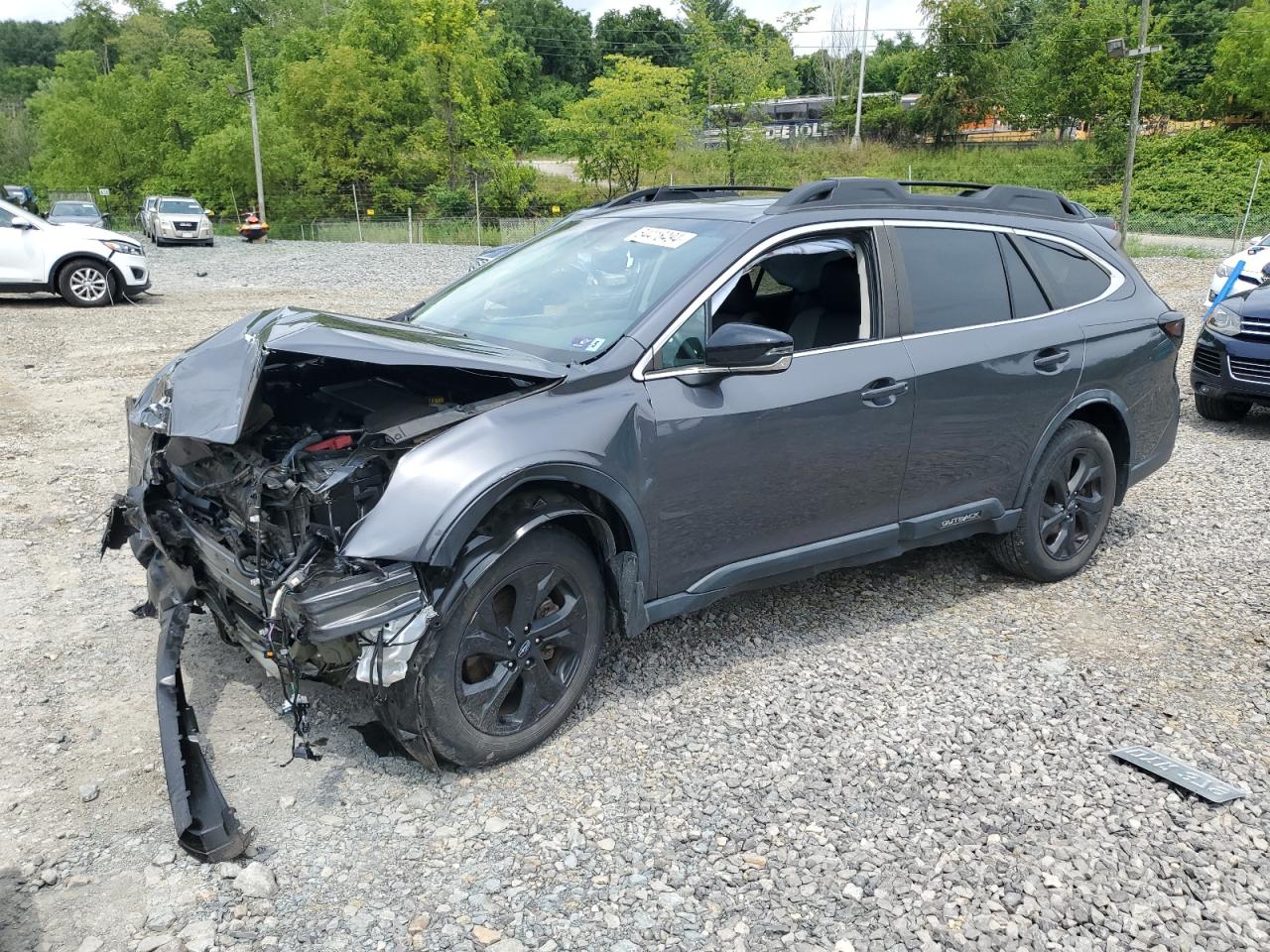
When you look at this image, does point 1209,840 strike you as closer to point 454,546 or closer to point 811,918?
point 811,918

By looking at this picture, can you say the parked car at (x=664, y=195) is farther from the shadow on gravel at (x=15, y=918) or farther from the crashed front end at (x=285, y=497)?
the shadow on gravel at (x=15, y=918)

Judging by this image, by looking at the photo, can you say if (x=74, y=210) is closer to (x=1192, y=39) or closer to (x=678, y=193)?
(x=678, y=193)

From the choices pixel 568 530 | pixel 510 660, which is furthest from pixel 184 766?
pixel 568 530

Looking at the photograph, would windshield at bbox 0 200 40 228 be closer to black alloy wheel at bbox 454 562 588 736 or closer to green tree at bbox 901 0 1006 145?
black alloy wheel at bbox 454 562 588 736

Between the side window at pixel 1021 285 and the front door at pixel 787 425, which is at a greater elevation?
the side window at pixel 1021 285

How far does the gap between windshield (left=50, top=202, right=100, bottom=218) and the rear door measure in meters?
31.2

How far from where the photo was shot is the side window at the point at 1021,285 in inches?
185

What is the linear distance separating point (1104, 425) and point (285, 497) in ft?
13.6

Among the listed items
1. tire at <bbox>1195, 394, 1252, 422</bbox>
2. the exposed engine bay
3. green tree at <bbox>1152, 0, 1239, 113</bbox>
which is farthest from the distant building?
the exposed engine bay

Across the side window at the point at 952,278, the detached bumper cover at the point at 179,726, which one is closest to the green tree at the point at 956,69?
the side window at the point at 952,278

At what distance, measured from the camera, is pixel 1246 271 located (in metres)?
11.8

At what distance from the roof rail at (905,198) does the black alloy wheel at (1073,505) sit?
49.4 inches

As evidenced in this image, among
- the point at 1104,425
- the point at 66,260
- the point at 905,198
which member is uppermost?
the point at 905,198

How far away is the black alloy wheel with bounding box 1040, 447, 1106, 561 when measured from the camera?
496 cm
